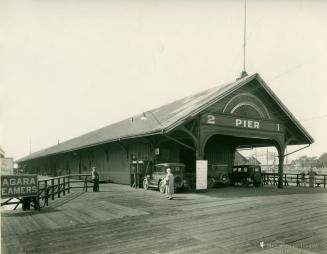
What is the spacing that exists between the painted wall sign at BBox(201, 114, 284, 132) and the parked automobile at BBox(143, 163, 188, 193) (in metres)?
2.81

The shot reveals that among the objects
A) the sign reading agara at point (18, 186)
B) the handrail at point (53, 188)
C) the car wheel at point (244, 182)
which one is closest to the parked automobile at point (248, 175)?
the car wheel at point (244, 182)

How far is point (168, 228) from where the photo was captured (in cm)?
845

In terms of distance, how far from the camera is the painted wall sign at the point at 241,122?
17.8 meters

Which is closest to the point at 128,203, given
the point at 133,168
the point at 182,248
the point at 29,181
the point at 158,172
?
the point at 29,181

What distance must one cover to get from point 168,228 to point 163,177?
9.15 metres

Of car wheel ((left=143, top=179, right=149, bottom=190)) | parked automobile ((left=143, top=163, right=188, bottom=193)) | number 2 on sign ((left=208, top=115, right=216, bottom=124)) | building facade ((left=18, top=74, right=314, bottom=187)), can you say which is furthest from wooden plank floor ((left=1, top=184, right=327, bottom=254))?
car wheel ((left=143, top=179, right=149, bottom=190))

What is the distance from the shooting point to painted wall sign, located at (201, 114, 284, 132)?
17.8 m

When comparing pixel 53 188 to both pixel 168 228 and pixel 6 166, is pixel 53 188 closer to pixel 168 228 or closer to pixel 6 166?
pixel 6 166

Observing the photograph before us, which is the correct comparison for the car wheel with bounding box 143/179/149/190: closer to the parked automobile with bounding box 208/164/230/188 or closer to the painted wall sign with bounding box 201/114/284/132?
the parked automobile with bounding box 208/164/230/188

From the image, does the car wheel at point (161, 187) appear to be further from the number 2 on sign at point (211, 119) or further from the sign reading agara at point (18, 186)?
the sign reading agara at point (18, 186)

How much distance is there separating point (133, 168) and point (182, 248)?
1451 centimetres

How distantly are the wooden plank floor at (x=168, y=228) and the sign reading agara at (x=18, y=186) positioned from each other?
64 centimetres

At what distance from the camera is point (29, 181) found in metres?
11.3

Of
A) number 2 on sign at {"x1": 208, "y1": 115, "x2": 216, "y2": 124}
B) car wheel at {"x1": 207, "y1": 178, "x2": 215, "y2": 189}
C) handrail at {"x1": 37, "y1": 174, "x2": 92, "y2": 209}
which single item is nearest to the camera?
handrail at {"x1": 37, "y1": 174, "x2": 92, "y2": 209}
